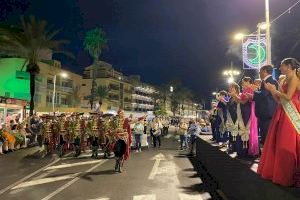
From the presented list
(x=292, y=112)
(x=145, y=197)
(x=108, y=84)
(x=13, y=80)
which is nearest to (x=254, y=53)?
(x=145, y=197)

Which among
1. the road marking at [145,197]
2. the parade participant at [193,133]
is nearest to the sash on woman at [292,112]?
the road marking at [145,197]

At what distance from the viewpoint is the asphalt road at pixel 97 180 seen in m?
9.29

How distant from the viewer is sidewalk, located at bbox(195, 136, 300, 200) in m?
4.45

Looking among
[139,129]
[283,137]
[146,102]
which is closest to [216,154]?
[283,137]

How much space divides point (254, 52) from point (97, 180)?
9.79m

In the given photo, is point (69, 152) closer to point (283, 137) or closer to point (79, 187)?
point (79, 187)

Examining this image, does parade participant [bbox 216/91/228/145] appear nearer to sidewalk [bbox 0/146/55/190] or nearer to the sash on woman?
the sash on woman

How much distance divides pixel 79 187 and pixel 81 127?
30.3 feet

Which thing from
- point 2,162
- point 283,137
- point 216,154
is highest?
point 283,137

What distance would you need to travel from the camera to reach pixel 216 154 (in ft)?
31.0

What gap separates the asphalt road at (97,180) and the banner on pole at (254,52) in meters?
5.25

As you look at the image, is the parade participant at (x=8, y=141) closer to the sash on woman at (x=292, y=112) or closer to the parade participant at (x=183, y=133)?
the parade participant at (x=183, y=133)

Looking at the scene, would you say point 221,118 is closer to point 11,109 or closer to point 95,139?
point 95,139

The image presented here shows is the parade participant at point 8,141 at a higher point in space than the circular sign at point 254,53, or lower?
lower
